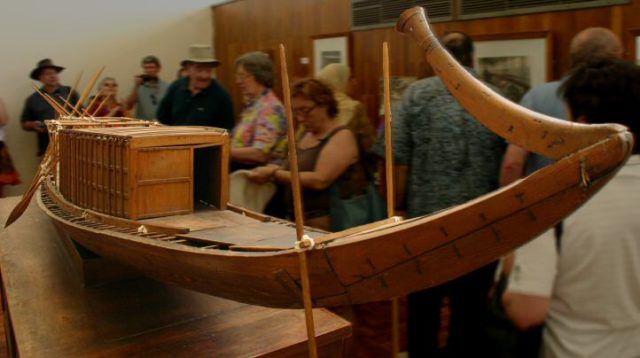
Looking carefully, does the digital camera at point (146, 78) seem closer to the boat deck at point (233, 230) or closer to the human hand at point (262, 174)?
the human hand at point (262, 174)

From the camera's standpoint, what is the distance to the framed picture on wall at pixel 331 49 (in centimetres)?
562

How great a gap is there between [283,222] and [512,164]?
0.99 m

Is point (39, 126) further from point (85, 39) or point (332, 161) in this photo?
point (332, 161)

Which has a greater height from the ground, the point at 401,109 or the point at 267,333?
the point at 401,109

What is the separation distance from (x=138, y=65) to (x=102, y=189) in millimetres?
6642

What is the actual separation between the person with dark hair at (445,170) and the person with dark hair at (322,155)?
0.18m

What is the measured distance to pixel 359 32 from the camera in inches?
217

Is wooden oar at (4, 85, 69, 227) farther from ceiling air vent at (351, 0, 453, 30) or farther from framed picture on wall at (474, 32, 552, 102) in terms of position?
ceiling air vent at (351, 0, 453, 30)

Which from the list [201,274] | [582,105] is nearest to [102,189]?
[201,274]

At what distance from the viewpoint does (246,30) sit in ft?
25.5

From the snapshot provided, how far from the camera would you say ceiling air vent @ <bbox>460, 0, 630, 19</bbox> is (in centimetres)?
354

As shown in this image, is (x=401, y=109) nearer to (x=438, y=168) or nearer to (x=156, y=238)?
(x=438, y=168)

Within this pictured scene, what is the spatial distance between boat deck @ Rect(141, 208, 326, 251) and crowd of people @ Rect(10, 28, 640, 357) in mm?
597

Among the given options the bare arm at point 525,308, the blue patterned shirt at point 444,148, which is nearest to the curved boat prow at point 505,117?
the bare arm at point 525,308
